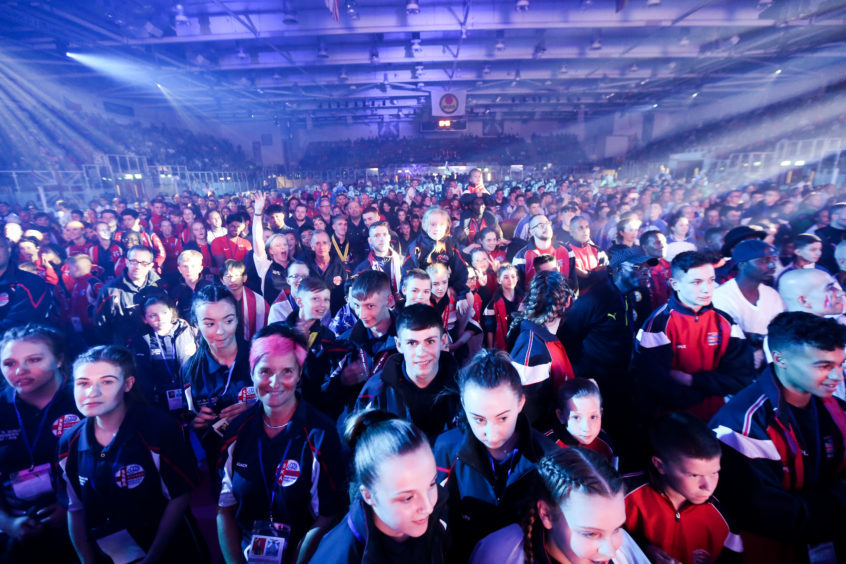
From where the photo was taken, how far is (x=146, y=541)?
6.55 ft

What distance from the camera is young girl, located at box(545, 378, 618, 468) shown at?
7.20ft

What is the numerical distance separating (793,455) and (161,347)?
4100mm

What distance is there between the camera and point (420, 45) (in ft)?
40.6

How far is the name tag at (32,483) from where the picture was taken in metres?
2.10

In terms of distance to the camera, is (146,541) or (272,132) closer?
(146,541)

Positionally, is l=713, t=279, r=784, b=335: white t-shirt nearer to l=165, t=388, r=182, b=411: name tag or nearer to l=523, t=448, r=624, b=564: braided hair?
l=523, t=448, r=624, b=564: braided hair

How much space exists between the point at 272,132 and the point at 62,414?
3071 centimetres

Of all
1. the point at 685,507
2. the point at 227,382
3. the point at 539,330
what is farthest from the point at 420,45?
the point at 685,507

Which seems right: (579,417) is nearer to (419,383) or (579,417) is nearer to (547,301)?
(547,301)

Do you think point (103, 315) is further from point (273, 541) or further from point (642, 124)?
point (642, 124)

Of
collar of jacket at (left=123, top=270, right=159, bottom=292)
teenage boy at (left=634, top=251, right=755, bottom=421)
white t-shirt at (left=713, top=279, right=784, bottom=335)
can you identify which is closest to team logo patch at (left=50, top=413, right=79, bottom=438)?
collar of jacket at (left=123, top=270, right=159, bottom=292)

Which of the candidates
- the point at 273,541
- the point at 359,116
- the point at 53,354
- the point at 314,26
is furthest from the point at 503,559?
the point at 359,116

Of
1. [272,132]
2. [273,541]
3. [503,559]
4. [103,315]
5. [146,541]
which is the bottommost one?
[146,541]

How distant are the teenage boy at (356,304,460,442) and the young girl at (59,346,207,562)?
3.48 ft
